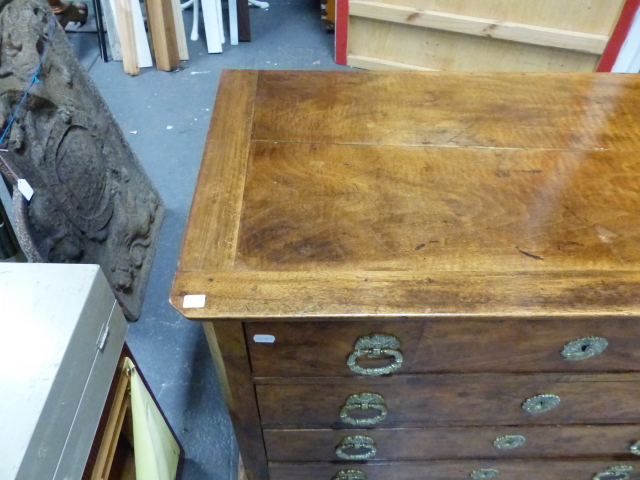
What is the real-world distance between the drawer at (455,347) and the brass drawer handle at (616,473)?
39 centimetres

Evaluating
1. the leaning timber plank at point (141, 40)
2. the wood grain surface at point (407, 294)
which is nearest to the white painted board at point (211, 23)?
the leaning timber plank at point (141, 40)

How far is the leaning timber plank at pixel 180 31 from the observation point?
2361mm

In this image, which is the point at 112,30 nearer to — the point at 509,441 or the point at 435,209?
the point at 435,209

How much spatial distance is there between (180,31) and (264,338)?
2.20 m

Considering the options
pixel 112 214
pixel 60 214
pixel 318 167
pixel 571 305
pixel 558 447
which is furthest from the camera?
pixel 112 214

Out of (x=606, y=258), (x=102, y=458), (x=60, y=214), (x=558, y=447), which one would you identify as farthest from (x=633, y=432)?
(x=60, y=214)

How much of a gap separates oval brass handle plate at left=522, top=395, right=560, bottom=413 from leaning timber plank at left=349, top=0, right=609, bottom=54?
1.66 metres

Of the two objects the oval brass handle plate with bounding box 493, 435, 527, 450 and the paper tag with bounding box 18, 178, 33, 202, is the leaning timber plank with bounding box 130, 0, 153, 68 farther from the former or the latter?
the oval brass handle plate with bounding box 493, 435, 527, 450

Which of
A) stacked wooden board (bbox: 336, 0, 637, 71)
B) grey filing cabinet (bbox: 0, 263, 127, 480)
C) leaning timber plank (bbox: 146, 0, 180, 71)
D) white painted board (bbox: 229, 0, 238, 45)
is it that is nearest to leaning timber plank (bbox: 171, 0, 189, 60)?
leaning timber plank (bbox: 146, 0, 180, 71)

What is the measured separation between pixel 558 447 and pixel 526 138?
0.64 meters

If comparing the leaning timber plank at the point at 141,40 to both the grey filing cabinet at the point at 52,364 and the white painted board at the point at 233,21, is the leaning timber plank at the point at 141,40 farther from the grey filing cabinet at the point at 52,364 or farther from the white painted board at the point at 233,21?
the grey filing cabinet at the point at 52,364

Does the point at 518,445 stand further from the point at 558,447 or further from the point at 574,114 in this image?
the point at 574,114

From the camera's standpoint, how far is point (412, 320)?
701mm

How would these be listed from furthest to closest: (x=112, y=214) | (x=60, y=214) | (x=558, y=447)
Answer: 1. (x=112, y=214)
2. (x=60, y=214)
3. (x=558, y=447)
